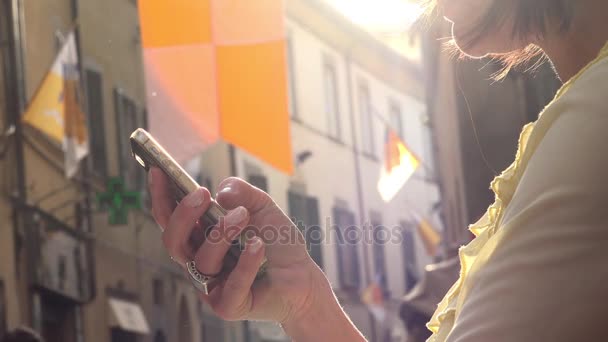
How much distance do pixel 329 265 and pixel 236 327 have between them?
5.38 meters

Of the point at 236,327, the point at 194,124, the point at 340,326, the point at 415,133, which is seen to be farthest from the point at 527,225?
the point at 415,133

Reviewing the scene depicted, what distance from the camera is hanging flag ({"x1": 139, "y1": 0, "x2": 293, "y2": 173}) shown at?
6758mm

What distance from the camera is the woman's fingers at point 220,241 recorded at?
112cm

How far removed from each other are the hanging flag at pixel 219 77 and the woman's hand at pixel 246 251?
5.36 meters

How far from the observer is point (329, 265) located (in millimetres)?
23406

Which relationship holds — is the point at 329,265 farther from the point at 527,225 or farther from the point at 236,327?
the point at 527,225

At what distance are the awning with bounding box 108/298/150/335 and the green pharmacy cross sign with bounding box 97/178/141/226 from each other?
115 centimetres

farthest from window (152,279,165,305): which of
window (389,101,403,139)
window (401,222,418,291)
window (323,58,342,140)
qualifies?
window (389,101,403,139)

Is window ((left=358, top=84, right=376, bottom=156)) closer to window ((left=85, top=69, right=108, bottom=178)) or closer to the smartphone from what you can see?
window ((left=85, top=69, right=108, bottom=178))

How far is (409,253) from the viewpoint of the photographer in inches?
1145

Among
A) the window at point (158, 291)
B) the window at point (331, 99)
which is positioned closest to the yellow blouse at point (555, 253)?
the window at point (158, 291)

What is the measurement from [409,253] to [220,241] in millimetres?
28140

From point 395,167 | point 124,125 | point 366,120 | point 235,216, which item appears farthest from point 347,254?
point 235,216

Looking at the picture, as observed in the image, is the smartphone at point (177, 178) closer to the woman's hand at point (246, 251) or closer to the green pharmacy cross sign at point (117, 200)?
the woman's hand at point (246, 251)
